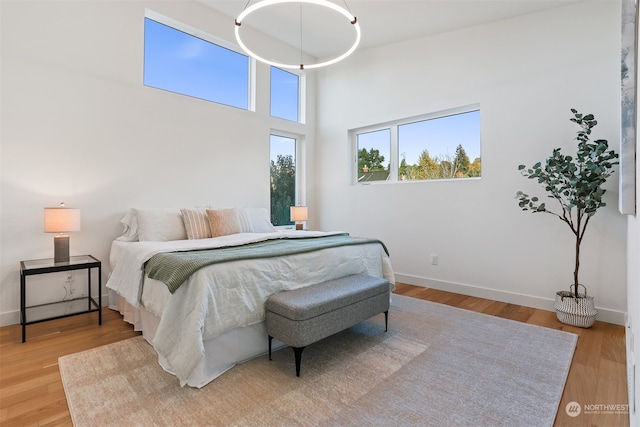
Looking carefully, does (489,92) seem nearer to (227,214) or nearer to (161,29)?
(227,214)

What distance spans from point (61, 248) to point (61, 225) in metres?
0.22

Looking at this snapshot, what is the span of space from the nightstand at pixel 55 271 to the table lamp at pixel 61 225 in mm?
86

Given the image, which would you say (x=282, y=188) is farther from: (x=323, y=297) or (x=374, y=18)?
(x=323, y=297)

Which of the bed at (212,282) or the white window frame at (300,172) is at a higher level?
the white window frame at (300,172)

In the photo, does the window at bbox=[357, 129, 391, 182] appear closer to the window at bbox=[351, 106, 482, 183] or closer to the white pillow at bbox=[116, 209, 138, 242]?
the window at bbox=[351, 106, 482, 183]

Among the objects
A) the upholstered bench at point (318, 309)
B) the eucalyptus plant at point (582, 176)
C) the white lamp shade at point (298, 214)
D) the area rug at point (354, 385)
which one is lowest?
the area rug at point (354, 385)

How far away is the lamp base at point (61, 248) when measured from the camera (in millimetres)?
2661

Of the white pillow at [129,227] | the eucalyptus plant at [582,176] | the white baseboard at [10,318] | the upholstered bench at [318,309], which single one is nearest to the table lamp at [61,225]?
the white pillow at [129,227]

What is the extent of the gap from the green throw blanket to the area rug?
1.97 feet

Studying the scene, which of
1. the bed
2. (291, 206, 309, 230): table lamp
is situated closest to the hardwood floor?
the bed

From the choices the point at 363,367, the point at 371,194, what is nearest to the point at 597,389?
the point at 363,367

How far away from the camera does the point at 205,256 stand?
82.1 inches

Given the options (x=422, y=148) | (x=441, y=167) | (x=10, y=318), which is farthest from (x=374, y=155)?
(x=10, y=318)

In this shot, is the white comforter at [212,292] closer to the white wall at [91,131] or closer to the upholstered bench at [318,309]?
the upholstered bench at [318,309]
